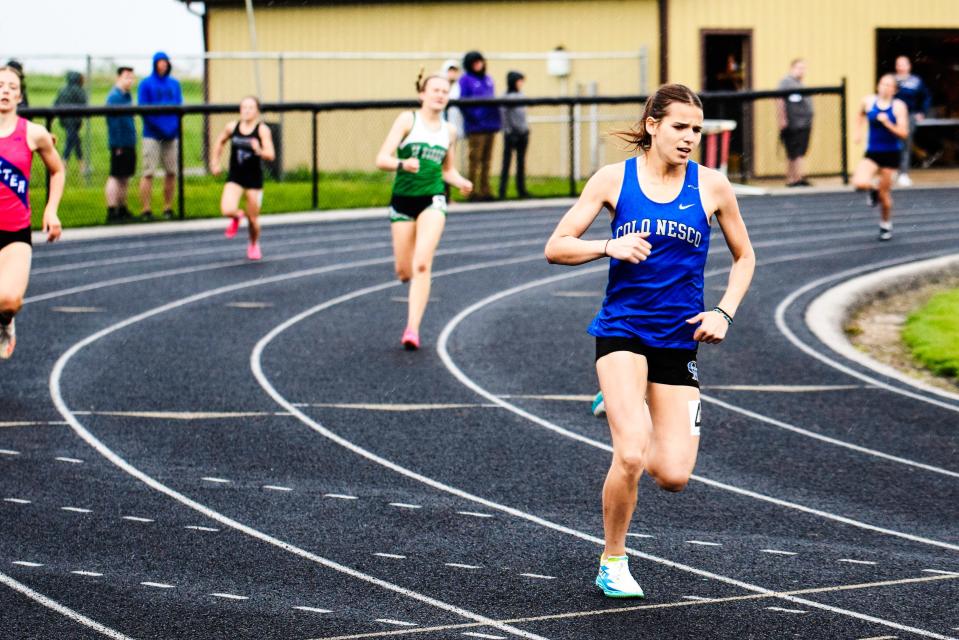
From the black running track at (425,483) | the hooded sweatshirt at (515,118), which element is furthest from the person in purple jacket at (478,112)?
the black running track at (425,483)

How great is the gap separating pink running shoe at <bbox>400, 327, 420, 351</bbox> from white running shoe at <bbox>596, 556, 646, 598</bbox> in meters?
5.88

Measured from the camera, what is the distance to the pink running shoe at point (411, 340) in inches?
462

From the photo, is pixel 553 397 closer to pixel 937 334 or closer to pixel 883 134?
pixel 937 334

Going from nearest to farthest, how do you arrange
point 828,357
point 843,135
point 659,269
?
point 659,269
point 828,357
point 843,135

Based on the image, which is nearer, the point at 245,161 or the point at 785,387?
the point at 785,387

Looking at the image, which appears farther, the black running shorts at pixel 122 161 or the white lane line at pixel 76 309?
the black running shorts at pixel 122 161

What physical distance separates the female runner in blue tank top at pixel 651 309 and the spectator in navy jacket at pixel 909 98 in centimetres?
2079

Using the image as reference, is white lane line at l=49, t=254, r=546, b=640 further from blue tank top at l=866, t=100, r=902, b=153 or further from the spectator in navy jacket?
the spectator in navy jacket

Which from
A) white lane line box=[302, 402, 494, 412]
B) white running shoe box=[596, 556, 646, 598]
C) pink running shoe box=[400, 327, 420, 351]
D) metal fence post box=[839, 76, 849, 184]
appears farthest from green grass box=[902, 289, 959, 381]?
metal fence post box=[839, 76, 849, 184]

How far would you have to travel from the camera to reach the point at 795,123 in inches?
1017

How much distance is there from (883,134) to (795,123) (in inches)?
311

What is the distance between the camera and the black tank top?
17.0 m

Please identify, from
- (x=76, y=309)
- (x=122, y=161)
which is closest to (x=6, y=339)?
(x=76, y=309)

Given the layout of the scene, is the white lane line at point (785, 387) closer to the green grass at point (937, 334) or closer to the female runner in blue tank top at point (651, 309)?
the green grass at point (937, 334)
